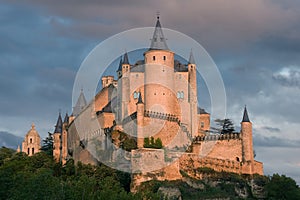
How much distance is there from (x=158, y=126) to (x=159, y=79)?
7.20 meters

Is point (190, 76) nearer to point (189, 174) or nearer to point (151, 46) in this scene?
point (151, 46)

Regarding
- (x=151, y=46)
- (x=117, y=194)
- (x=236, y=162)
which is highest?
(x=151, y=46)

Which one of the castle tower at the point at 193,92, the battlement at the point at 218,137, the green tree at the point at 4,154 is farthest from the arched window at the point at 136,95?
the green tree at the point at 4,154

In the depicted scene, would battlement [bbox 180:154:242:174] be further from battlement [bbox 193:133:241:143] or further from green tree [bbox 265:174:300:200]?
green tree [bbox 265:174:300:200]

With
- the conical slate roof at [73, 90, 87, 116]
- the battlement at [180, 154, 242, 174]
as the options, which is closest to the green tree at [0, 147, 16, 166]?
the conical slate roof at [73, 90, 87, 116]

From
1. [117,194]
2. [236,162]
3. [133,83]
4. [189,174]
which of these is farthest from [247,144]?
[117,194]

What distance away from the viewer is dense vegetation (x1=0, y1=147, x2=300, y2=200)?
5194cm

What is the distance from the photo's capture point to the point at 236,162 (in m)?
74.4

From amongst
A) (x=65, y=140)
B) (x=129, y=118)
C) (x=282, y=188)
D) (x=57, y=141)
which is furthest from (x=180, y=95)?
(x=57, y=141)

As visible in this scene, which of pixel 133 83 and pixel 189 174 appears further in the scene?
pixel 133 83

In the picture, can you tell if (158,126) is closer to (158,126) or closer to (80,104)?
(158,126)

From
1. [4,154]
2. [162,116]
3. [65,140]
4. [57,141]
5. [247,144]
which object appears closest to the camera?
[162,116]

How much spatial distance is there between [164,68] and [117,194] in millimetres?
26131

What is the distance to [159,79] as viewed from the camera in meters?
77.0
